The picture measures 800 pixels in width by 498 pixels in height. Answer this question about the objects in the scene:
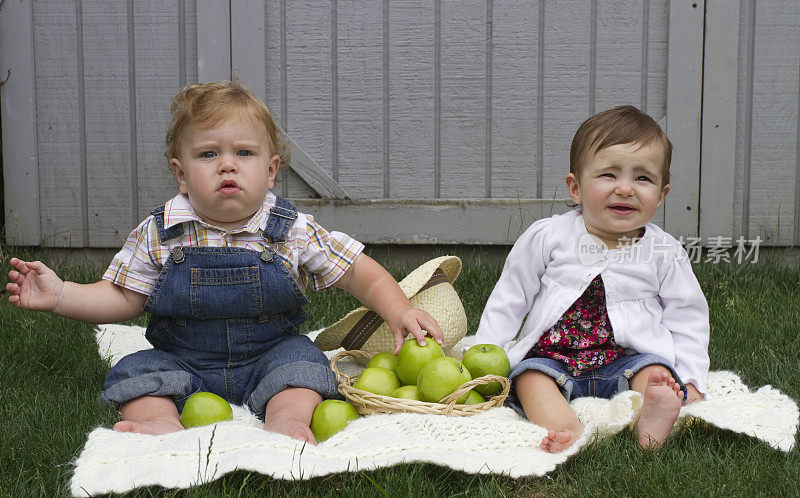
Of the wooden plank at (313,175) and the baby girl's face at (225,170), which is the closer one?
the baby girl's face at (225,170)

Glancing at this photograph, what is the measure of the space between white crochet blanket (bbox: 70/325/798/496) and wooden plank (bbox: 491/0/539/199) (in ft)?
6.77

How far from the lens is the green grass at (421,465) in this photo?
171cm

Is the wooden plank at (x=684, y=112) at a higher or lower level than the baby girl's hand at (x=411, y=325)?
higher

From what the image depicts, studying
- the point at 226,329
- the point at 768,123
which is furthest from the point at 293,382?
the point at 768,123

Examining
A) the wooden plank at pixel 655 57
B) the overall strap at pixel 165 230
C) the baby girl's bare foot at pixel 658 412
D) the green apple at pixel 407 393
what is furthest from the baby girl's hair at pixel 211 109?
the wooden plank at pixel 655 57

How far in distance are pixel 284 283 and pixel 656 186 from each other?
1124 mm

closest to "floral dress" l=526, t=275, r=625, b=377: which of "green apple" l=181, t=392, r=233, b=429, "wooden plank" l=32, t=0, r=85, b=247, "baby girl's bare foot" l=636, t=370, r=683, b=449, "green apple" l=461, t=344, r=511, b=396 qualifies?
"green apple" l=461, t=344, r=511, b=396

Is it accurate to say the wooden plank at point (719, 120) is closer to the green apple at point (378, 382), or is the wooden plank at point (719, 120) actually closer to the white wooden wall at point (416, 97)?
the white wooden wall at point (416, 97)

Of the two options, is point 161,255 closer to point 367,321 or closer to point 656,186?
point 367,321

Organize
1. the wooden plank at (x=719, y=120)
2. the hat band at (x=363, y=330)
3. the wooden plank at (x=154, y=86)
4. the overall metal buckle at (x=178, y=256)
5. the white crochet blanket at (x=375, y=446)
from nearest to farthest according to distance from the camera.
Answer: the white crochet blanket at (x=375, y=446) → the overall metal buckle at (x=178, y=256) → the hat band at (x=363, y=330) → the wooden plank at (x=719, y=120) → the wooden plank at (x=154, y=86)

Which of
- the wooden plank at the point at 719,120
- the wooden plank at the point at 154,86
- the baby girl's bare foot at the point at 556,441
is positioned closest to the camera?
the baby girl's bare foot at the point at 556,441

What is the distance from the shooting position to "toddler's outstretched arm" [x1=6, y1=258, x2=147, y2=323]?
88.9 inches

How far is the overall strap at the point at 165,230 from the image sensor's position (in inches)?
94.2

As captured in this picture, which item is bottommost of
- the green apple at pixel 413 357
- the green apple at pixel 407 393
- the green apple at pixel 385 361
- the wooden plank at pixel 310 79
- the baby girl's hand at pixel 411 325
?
the green apple at pixel 407 393
